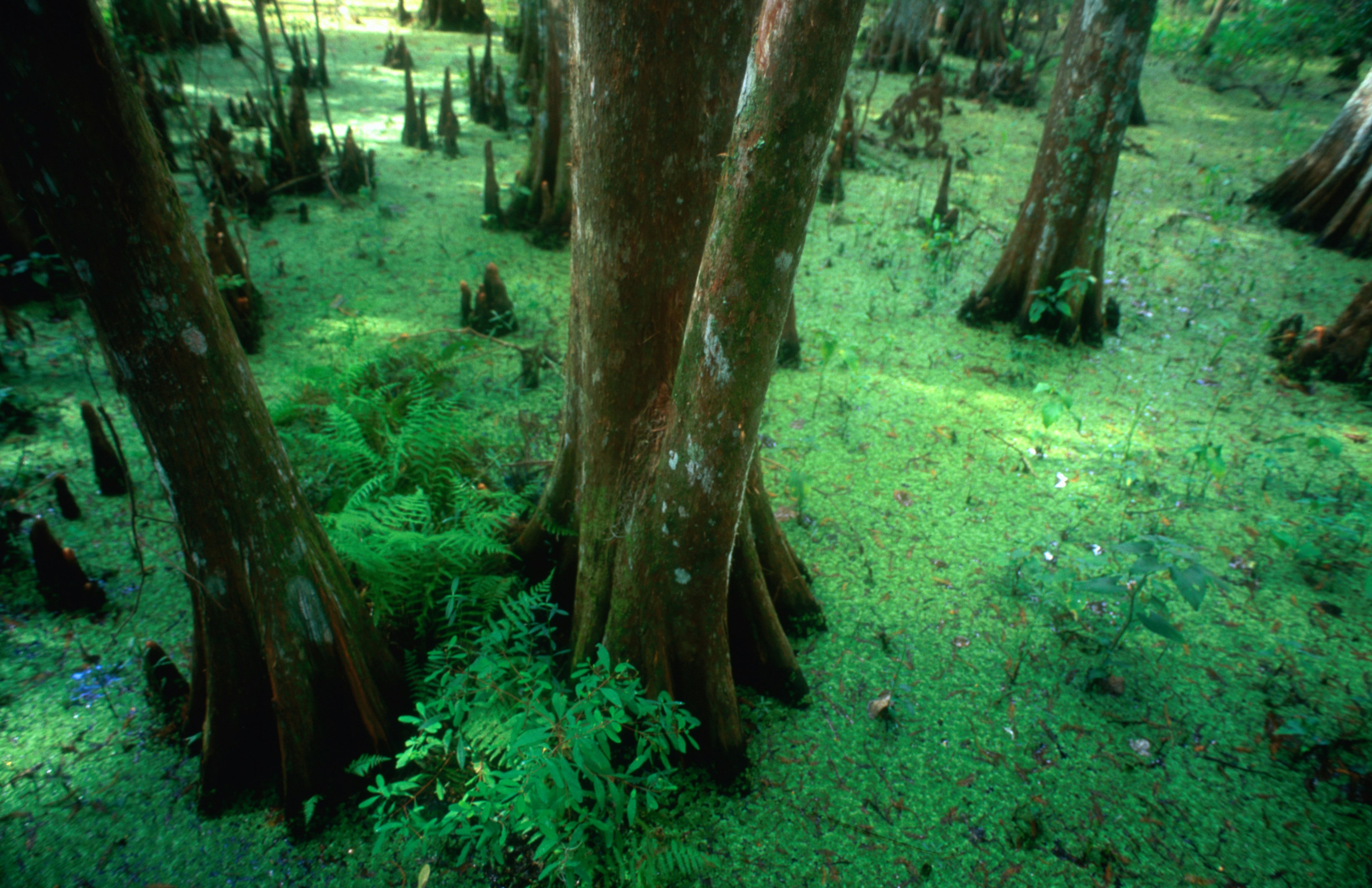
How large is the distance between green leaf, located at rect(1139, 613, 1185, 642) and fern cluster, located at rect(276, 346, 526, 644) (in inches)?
78.6

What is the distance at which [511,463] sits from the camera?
279cm

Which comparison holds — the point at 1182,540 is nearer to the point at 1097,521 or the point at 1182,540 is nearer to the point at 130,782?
the point at 1097,521

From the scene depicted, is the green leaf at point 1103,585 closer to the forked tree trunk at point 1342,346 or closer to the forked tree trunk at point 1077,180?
the forked tree trunk at point 1077,180

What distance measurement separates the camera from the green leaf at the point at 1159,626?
1.97 m

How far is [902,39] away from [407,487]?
10.9 metres

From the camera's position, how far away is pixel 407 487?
2639mm

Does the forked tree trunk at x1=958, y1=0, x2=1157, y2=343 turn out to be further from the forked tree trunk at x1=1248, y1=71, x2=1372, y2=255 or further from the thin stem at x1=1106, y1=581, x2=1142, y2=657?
the forked tree trunk at x1=1248, y1=71, x2=1372, y2=255

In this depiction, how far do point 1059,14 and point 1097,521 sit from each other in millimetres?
17067

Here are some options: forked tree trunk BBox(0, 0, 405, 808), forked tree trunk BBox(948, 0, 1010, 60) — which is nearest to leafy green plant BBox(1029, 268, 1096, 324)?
forked tree trunk BBox(0, 0, 405, 808)

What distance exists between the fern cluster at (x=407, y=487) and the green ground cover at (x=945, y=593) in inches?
7.1

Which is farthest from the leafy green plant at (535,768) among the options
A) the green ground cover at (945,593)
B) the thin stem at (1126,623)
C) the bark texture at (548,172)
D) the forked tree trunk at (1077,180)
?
the bark texture at (548,172)

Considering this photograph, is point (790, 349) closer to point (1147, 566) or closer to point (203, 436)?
point (1147, 566)

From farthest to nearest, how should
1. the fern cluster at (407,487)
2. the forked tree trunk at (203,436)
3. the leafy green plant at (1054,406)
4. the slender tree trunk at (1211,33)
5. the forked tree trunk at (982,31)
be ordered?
the slender tree trunk at (1211,33), the forked tree trunk at (982,31), the leafy green plant at (1054,406), the fern cluster at (407,487), the forked tree trunk at (203,436)

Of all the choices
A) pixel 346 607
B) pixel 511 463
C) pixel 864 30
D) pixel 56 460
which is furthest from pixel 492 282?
pixel 864 30
